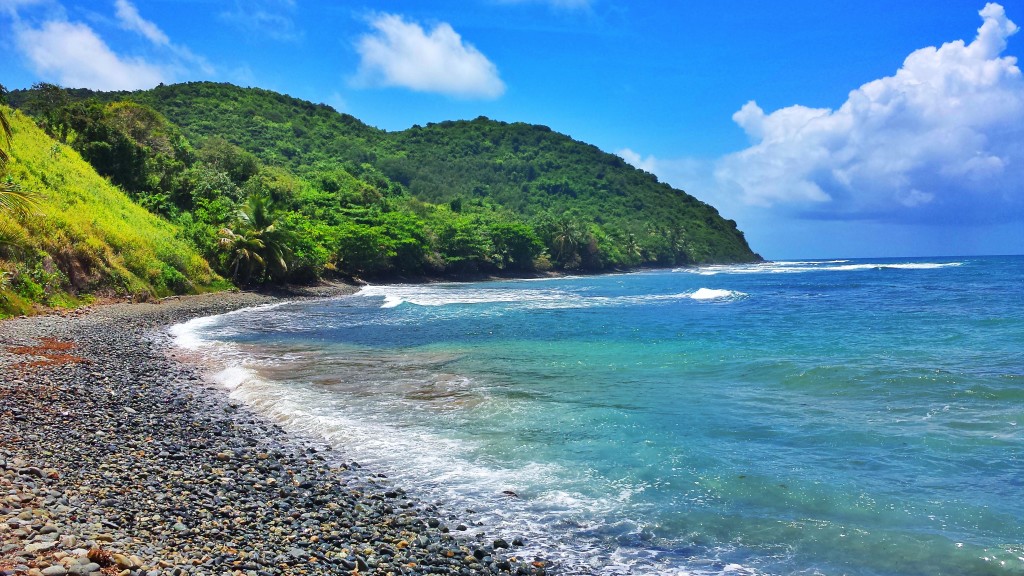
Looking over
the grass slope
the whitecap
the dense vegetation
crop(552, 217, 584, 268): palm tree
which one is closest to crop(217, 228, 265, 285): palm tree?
the dense vegetation

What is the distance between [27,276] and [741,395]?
2526 centimetres

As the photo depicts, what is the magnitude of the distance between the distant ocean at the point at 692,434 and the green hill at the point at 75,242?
6.35 m

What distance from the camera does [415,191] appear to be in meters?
123

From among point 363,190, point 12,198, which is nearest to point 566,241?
→ point 363,190

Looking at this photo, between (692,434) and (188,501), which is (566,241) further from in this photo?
(188,501)

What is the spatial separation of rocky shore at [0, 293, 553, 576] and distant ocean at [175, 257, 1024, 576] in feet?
2.41

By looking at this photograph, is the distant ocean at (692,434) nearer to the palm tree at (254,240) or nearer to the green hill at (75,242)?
the green hill at (75,242)

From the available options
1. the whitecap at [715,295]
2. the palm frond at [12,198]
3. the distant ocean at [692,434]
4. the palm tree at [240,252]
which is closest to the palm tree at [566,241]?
the whitecap at [715,295]

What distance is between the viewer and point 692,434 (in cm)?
1051

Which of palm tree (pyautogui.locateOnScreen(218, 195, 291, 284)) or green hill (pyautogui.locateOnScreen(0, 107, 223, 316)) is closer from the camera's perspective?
green hill (pyautogui.locateOnScreen(0, 107, 223, 316))

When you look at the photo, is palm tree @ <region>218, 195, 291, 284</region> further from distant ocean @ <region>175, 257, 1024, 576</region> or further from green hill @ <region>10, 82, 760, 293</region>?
distant ocean @ <region>175, 257, 1024, 576</region>

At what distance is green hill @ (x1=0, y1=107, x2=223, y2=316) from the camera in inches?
885

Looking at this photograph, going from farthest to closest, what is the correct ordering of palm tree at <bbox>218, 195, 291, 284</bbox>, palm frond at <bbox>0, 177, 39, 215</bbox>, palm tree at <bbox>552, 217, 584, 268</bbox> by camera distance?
palm tree at <bbox>552, 217, 584, 268</bbox>, palm tree at <bbox>218, 195, 291, 284</bbox>, palm frond at <bbox>0, 177, 39, 215</bbox>

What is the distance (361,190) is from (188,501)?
81503mm
